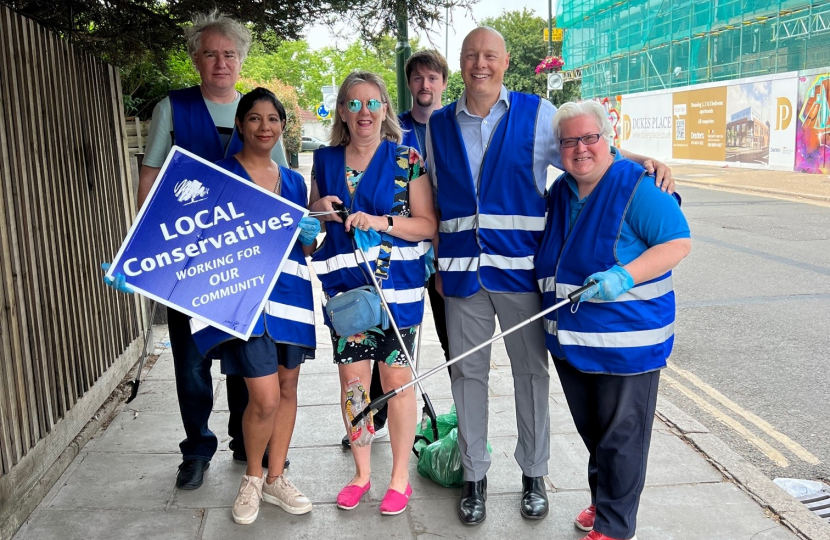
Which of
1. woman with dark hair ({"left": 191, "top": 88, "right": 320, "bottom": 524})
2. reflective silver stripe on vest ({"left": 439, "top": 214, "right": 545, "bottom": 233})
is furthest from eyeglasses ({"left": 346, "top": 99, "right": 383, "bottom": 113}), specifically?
reflective silver stripe on vest ({"left": 439, "top": 214, "right": 545, "bottom": 233})

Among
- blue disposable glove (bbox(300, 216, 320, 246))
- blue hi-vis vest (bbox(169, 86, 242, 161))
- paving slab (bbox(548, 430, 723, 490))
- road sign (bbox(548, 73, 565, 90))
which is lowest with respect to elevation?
paving slab (bbox(548, 430, 723, 490))

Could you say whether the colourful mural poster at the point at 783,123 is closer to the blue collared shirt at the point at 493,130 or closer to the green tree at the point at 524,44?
the blue collared shirt at the point at 493,130

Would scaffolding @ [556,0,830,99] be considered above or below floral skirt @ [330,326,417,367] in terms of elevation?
above

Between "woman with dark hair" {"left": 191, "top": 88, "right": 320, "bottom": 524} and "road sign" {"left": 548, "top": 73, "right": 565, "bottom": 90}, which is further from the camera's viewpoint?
"road sign" {"left": 548, "top": 73, "right": 565, "bottom": 90}

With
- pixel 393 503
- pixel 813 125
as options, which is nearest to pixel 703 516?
pixel 393 503

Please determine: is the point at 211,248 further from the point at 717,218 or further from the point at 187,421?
the point at 717,218

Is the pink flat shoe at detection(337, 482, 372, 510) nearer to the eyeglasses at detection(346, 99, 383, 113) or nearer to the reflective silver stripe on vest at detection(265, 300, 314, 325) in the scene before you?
the reflective silver stripe on vest at detection(265, 300, 314, 325)

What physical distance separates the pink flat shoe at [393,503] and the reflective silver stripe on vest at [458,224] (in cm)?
122

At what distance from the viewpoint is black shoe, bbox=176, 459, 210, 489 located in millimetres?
3771

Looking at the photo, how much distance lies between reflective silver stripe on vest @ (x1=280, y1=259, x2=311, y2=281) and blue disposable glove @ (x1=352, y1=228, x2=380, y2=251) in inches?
13.2

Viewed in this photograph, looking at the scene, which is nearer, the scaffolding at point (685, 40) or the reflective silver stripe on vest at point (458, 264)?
the reflective silver stripe on vest at point (458, 264)

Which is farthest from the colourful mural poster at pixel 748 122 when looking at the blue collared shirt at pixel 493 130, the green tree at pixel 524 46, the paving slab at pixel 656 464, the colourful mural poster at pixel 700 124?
the green tree at pixel 524 46

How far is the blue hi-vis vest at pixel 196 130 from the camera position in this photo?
12.0 feet

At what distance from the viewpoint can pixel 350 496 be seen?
11.8 ft
